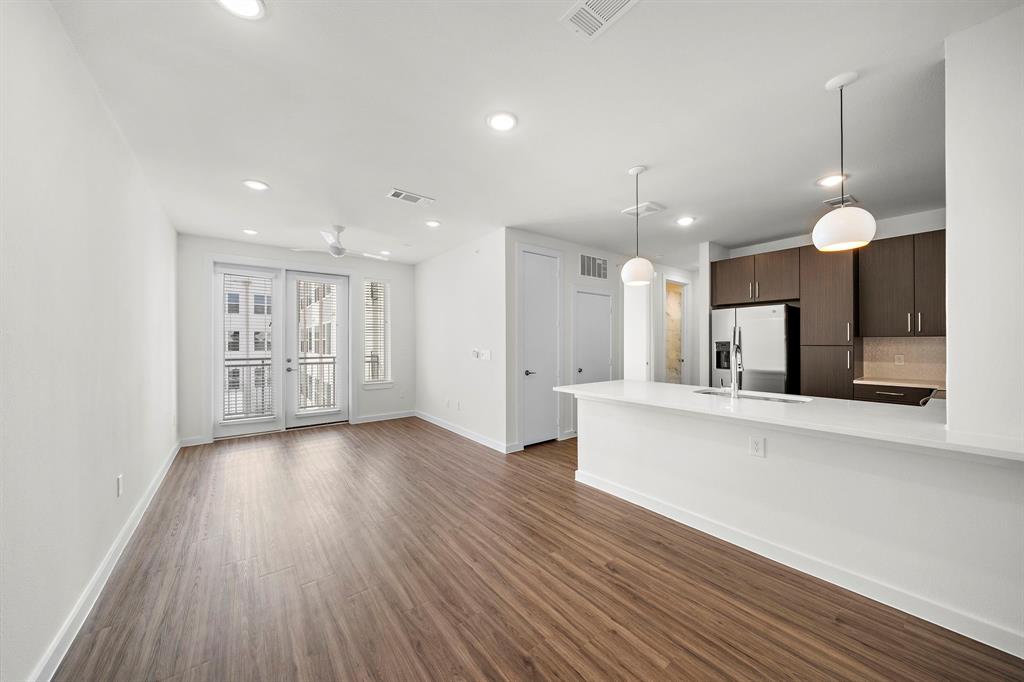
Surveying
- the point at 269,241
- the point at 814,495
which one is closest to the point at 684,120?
the point at 814,495

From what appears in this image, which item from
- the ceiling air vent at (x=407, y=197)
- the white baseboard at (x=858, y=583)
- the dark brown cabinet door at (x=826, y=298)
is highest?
the ceiling air vent at (x=407, y=197)

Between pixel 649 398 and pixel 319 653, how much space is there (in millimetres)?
2535

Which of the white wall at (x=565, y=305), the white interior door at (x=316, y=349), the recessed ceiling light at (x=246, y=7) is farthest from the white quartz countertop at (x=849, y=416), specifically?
the white interior door at (x=316, y=349)

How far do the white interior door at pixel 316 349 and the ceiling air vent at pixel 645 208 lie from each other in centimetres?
471

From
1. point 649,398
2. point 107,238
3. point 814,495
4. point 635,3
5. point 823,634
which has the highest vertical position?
point 635,3

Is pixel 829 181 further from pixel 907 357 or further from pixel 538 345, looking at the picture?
pixel 538 345

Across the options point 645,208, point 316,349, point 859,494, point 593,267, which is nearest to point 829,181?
point 645,208

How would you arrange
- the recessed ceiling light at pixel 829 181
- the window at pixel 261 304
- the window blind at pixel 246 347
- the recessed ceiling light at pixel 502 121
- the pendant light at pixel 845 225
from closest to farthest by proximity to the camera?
the pendant light at pixel 845 225 → the recessed ceiling light at pixel 502 121 → the recessed ceiling light at pixel 829 181 → the window blind at pixel 246 347 → the window at pixel 261 304

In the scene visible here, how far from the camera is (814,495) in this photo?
2246 mm

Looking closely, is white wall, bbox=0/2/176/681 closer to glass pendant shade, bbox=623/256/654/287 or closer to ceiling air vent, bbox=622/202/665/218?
glass pendant shade, bbox=623/256/654/287

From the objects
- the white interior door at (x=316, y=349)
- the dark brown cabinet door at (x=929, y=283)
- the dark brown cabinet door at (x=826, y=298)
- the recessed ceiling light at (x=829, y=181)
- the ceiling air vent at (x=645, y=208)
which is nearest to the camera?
the recessed ceiling light at (x=829, y=181)

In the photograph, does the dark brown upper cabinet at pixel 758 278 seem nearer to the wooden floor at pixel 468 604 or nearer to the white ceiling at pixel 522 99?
the white ceiling at pixel 522 99

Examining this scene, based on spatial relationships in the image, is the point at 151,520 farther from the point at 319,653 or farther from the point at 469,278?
the point at 469,278

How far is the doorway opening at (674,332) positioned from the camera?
7.31m
